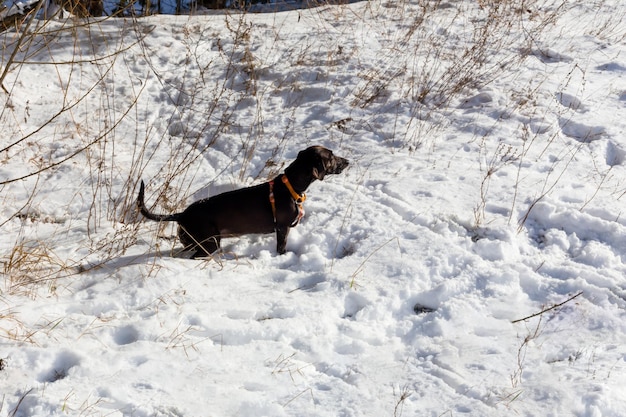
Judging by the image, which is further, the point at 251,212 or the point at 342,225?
the point at 342,225

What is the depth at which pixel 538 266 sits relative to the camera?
391cm

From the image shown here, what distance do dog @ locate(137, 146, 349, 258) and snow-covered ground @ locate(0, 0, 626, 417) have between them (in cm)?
19

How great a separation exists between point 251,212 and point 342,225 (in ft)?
2.29

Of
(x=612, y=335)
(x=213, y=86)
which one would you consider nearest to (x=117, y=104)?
(x=213, y=86)

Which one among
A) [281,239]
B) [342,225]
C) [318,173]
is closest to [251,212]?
[281,239]

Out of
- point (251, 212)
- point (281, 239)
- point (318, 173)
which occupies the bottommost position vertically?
point (281, 239)

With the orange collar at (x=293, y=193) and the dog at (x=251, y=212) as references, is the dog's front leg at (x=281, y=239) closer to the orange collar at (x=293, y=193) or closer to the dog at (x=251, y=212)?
the dog at (x=251, y=212)

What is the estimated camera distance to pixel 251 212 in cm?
422

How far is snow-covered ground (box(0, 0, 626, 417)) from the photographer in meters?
2.87

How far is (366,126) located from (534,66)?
2323mm

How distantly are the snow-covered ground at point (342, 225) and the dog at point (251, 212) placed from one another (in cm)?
19

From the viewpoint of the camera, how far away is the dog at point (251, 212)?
419 centimetres

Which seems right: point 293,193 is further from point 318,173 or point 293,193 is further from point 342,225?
point 342,225

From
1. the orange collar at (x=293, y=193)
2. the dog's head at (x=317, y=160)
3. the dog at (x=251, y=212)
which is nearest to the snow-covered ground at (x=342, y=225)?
the dog at (x=251, y=212)
